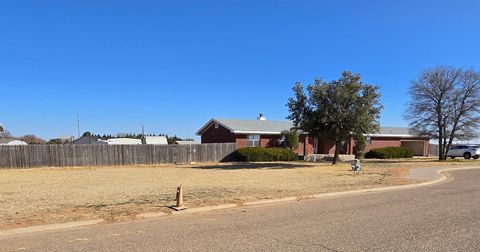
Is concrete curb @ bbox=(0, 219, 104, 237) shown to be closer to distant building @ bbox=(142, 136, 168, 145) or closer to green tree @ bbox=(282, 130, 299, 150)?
green tree @ bbox=(282, 130, 299, 150)

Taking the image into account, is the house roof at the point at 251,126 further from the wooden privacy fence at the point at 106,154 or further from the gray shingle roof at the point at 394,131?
the gray shingle roof at the point at 394,131

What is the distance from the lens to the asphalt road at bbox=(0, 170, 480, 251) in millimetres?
7254

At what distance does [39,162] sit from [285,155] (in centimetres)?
2004

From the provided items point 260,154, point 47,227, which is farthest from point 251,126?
point 47,227

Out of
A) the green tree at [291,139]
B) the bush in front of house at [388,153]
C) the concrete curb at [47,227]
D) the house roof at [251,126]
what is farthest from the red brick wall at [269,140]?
the concrete curb at [47,227]

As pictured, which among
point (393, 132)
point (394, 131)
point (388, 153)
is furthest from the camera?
point (394, 131)

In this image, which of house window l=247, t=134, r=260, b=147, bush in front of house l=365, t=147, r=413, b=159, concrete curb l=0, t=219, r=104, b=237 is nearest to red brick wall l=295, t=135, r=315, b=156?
house window l=247, t=134, r=260, b=147

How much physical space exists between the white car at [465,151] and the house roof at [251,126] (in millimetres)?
17721

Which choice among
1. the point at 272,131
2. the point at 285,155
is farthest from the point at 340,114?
the point at 272,131

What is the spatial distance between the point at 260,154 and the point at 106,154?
12777 mm

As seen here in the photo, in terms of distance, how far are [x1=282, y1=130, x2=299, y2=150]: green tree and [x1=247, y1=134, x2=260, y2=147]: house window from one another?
2.56 metres

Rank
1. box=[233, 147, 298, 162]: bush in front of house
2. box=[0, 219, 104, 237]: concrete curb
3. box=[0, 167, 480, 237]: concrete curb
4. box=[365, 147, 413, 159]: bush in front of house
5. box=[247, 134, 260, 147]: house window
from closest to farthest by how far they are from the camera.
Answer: box=[0, 219, 104, 237]: concrete curb
box=[0, 167, 480, 237]: concrete curb
box=[233, 147, 298, 162]: bush in front of house
box=[247, 134, 260, 147]: house window
box=[365, 147, 413, 159]: bush in front of house

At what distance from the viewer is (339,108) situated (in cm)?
3145

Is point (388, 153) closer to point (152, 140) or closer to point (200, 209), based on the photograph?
point (152, 140)
